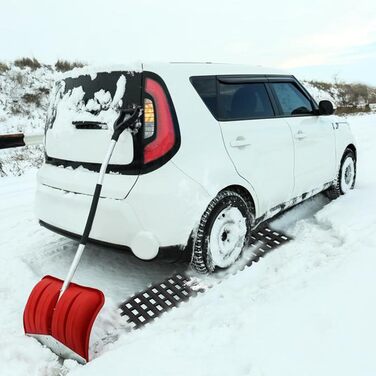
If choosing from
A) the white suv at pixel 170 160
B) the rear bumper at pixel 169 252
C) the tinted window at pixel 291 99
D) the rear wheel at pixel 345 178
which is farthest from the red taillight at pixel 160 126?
the rear wheel at pixel 345 178

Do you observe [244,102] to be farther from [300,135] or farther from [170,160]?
[170,160]

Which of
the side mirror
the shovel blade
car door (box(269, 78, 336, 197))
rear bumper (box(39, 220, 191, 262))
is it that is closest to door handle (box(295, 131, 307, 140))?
car door (box(269, 78, 336, 197))

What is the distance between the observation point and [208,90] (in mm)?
3158

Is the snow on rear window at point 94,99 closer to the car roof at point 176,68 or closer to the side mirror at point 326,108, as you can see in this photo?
the car roof at point 176,68

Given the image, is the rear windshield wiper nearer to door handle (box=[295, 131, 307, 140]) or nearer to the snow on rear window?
the snow on rear window

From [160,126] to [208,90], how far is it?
1.99 ft

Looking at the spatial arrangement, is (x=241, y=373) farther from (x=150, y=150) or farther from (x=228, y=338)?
(x=150, y=150)

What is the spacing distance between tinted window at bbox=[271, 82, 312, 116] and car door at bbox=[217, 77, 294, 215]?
0.20m

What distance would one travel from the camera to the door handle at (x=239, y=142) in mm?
3201

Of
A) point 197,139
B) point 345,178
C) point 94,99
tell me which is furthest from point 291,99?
point 94,99

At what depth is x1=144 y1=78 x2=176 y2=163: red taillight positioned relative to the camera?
9.09 feet

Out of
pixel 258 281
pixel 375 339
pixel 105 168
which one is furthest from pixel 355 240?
pixel 105 168

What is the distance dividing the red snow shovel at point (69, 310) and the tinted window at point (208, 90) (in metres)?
0.56

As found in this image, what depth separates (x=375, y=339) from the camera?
2.17 metres
